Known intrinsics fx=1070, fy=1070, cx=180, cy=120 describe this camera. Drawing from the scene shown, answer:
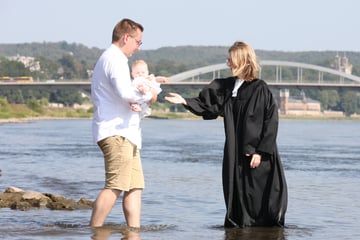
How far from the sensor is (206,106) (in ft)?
28.0

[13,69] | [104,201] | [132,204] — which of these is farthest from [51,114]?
[104,201]

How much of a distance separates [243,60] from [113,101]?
1.16 m

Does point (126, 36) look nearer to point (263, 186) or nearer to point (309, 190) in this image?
point (263, 186)

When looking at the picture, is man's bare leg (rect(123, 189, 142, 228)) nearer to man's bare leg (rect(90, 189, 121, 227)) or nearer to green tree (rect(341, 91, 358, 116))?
man's bare leg (rect(90, 189, 121, 227))

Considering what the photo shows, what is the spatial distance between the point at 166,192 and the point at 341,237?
5.72 m

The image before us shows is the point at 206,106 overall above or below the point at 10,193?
above

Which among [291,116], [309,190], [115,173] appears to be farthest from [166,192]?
[291,116]

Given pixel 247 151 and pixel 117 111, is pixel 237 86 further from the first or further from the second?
pixel 117 111

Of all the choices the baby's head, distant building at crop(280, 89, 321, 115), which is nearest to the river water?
the baby's head

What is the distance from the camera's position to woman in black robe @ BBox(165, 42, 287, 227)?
8328mm

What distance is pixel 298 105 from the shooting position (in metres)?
172

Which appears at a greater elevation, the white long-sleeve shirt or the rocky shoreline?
the white long-sleeve shirt

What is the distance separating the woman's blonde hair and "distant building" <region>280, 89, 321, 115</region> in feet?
500

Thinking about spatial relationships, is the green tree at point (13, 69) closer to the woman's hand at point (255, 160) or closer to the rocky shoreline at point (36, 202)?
the rocky shoreline at point (36, 202)
